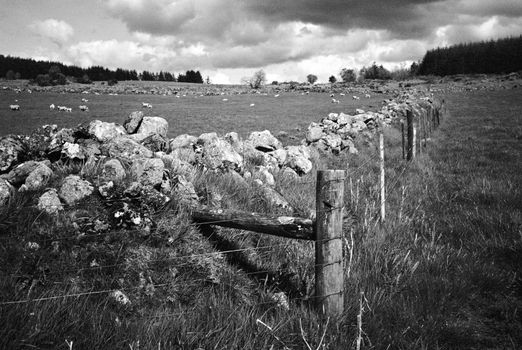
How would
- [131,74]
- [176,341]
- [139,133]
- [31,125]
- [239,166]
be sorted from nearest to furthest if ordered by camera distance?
[176,341] < [239,166] < [139,133] < [31,125] < [131,74]

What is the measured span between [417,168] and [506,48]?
499ft

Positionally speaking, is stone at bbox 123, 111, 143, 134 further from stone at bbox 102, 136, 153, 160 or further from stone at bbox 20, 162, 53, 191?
stone at bbox 20, 162, 53, 191

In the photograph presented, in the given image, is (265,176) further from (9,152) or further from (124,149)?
(9,152)

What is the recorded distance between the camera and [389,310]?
11.0ft

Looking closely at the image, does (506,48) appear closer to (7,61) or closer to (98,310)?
(98,310)

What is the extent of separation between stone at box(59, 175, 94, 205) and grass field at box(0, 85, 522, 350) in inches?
9.1

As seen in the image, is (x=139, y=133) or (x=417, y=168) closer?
(x=139, y=133)

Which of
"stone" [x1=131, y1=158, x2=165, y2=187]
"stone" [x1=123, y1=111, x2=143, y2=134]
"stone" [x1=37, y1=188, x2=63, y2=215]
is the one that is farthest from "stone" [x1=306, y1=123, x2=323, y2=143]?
"stone" [x1=37, y1=188, x2=63, y2=215]

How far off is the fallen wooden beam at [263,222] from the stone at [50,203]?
153 cm

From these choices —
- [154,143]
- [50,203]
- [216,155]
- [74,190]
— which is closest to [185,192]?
[74,190]

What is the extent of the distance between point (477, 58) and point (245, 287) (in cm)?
15695

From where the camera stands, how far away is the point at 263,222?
11.6ft

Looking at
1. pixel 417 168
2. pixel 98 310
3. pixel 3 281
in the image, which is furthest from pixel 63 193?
pixel 417 168

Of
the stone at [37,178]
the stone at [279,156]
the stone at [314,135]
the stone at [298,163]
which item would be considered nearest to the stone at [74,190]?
the stone at [37,178]
